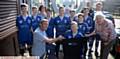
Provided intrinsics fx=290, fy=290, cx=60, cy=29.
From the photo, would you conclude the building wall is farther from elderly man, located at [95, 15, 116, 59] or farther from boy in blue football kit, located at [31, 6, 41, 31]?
elderly man, located at [95, 15, 116, 59]

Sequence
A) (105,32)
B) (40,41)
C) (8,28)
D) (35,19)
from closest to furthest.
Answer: (40,41)
(105,32)
(8,28)
(35,19)

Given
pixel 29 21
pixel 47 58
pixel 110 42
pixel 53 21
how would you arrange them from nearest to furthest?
pixel 47 58 → pixel 110 42 → pixel 29 21 → pixel 53 21

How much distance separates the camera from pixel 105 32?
735 centimetres

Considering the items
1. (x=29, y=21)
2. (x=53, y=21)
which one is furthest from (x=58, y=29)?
(x=29, y=21)

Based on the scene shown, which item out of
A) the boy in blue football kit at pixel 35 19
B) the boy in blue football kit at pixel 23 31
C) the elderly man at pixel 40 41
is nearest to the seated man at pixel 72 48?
the elderly man at pixel 40 41

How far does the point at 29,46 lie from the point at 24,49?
336 millimetres

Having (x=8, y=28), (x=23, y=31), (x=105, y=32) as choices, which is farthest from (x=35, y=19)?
(x=105, y=32)

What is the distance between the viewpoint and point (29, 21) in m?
8.00

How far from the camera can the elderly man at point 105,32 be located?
7.21 meters

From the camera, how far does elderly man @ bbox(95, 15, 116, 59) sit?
7.21 metres

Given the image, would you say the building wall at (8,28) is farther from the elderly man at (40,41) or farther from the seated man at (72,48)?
the seated man at (72,48)

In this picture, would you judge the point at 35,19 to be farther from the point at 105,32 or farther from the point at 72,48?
the point at 72,48

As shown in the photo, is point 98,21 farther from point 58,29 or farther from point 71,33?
point 58,29

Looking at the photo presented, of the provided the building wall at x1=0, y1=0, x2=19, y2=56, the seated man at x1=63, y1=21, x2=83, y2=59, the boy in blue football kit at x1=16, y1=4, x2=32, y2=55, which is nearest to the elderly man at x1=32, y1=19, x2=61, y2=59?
the seated man at x1=63, y1=21, x2=83, y2=59
